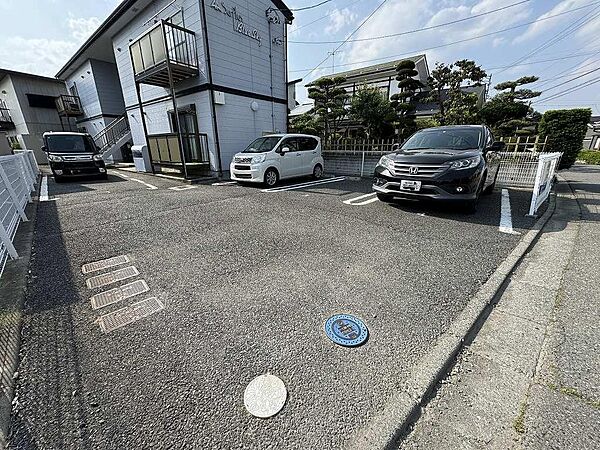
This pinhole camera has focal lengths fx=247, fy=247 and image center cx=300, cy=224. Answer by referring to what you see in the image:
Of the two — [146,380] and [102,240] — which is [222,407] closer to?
[146,380]

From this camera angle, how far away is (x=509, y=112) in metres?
14.8

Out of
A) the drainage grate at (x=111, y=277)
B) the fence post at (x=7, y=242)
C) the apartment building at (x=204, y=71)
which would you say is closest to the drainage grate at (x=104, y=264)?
the drainage grate at (x=111, y=277)

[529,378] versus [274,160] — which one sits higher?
[274,160]

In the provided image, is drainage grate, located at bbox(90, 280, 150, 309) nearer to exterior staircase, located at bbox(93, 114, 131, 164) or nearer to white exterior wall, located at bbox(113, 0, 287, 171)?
white exterior wall, located at bbox(113, 0, 287, 171)

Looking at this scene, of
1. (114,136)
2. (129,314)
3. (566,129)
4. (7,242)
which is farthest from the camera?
(114,136)

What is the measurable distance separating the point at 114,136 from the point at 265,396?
17250 mm

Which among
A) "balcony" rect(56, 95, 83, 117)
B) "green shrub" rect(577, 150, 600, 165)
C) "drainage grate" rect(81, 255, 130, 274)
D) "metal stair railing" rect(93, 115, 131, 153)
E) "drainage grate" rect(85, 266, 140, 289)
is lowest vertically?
"green shrub" rect(577, 150, 600, 165)

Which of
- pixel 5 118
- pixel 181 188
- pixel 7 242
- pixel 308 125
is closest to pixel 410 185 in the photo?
pixel 7 242

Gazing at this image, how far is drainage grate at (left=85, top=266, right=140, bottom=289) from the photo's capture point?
2355 millimetres

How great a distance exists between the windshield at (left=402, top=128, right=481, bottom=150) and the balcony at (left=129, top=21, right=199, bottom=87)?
741 cm

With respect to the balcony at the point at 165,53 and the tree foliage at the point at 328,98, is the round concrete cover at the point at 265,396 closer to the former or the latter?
the balcony at the point at 165,53

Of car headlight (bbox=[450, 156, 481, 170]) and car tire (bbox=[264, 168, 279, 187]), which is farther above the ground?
car headlight (bbox=[450, 156, 481, 170])

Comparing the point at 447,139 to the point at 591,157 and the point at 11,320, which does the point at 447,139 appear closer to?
the point at 11,320

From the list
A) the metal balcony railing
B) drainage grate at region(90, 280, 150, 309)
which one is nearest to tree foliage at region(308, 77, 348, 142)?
the metal balcony railing
